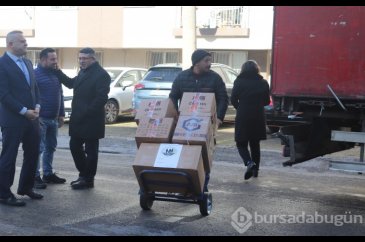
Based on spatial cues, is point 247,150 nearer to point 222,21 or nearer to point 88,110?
point 88,110

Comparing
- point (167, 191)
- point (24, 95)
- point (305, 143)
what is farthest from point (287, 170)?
point (24, 95)

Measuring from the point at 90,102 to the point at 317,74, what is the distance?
2960 mm

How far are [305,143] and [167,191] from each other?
75.0 inches

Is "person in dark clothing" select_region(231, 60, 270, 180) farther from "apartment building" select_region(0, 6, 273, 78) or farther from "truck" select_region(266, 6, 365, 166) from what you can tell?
"apartment building" select_region(0, 6, 273, 78)

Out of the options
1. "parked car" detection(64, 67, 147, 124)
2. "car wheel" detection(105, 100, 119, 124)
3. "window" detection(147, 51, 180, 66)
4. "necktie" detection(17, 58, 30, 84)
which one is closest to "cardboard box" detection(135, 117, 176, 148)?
"necktie" detection(17, 58, 30, 84)

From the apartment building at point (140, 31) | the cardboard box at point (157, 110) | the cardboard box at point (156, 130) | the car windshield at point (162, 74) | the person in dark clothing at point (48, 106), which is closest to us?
the cardboard box at point (156, 130)

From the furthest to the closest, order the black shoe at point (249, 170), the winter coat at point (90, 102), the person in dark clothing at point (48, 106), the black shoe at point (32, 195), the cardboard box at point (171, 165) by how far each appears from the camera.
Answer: the black shoe at point (249, 170) < the person in dark clothing at point (48, 106) < the winter coat at point (90, 102) < the black shoe at point (32, 195) < the cardboard box at point (171, 165)

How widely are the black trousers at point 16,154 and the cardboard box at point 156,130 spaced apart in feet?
4.74

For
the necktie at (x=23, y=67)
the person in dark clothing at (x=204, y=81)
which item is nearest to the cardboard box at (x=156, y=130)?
the person in dark clothing at (x=204, y=81)

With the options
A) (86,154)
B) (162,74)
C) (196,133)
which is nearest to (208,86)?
(196,133)

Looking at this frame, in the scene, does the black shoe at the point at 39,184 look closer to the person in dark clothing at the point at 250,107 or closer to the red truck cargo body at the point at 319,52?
the person in dark clothing at the point at 250,107

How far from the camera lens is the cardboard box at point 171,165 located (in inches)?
237

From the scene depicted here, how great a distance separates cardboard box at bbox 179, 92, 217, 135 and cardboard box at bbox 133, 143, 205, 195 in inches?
15.5

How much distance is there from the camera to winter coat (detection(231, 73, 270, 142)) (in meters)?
8.75
